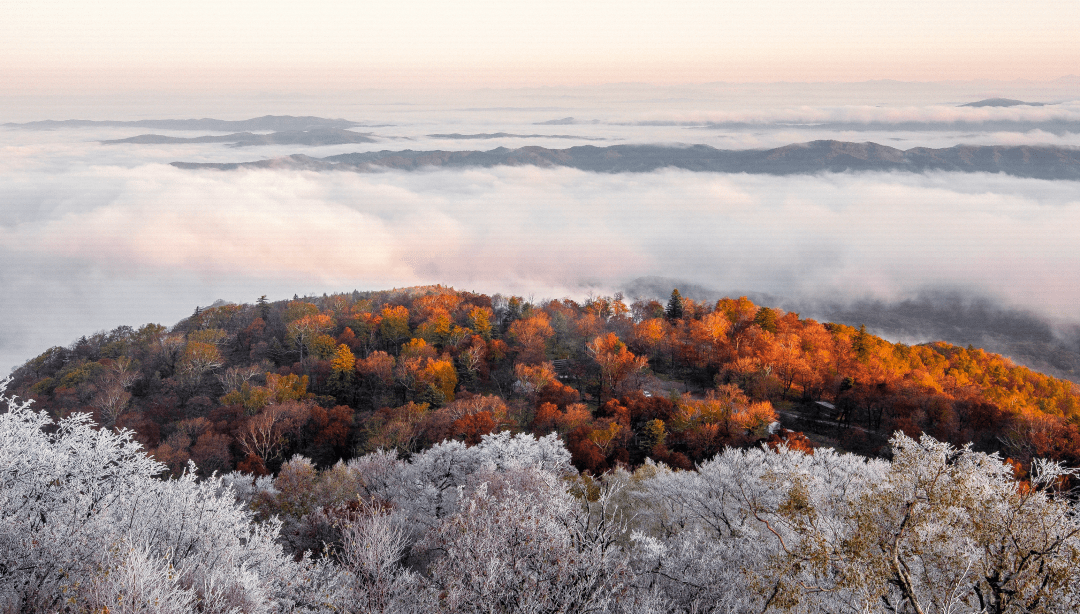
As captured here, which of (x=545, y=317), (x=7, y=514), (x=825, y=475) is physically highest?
(x=7, y=514)

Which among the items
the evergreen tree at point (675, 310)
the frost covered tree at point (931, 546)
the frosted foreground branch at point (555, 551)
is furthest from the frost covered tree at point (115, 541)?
the evergreen tree at point (675, 310)

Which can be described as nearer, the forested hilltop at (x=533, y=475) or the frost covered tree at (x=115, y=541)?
the forested hilltop at (x=533, y=475)

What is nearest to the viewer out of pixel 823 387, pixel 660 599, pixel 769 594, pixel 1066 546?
pixel 1066 546

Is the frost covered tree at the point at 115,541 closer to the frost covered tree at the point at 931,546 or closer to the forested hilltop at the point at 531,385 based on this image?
the frost covered tree at the point at 931,546

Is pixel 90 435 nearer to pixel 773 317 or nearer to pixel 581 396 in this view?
pixel 581 396

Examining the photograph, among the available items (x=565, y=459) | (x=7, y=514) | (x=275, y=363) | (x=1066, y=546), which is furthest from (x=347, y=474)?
(x=275, y=363)
